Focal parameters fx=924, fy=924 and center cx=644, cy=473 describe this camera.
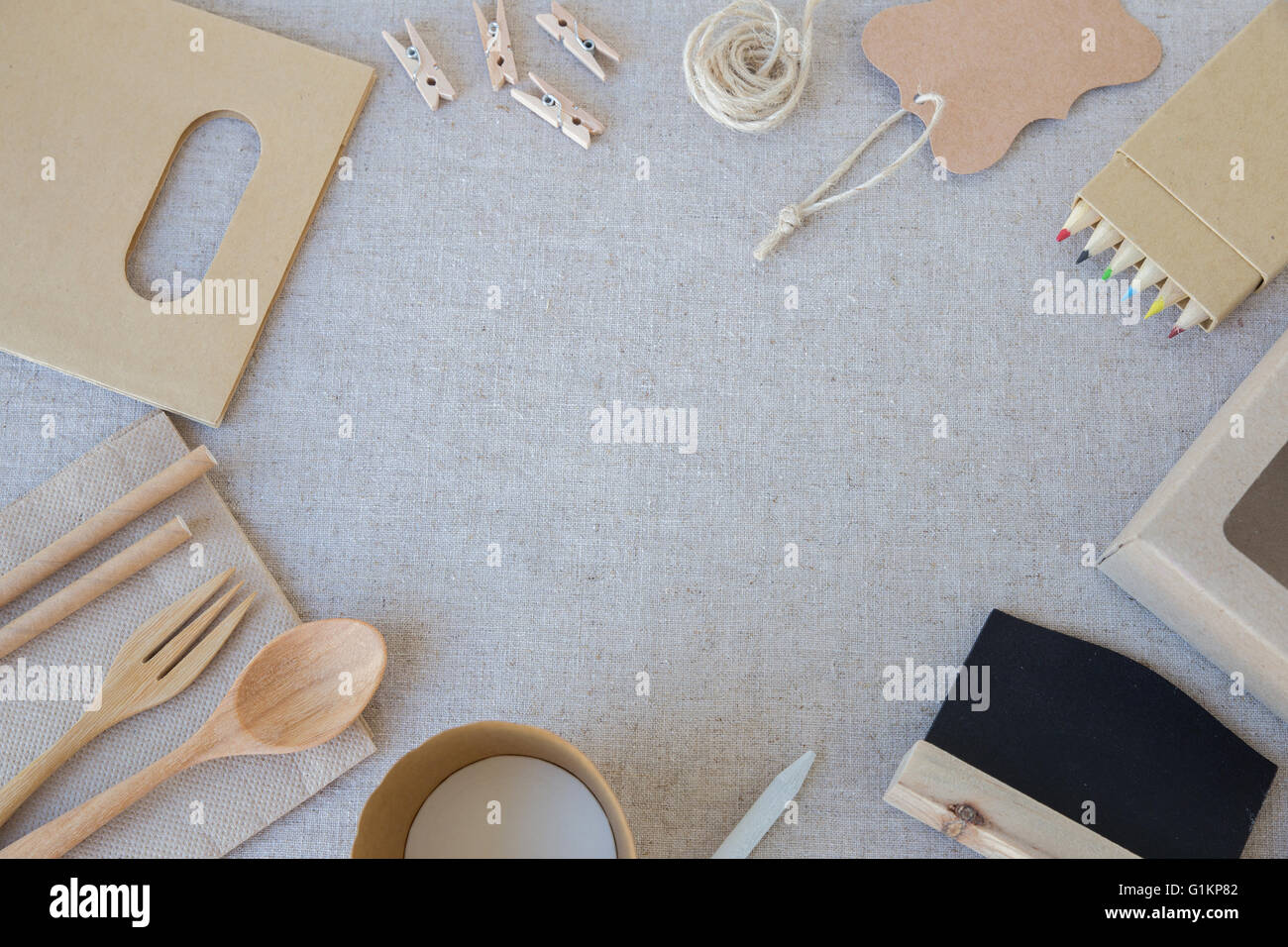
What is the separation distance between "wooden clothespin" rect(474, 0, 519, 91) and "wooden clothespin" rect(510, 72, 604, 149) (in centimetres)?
2

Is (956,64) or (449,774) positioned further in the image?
(956,64)

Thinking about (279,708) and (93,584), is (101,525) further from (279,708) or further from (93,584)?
(279,708)

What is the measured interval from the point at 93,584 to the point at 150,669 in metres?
0.08

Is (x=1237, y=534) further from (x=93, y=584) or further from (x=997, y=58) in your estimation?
(x=93, y=584)

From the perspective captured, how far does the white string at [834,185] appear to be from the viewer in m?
0.72

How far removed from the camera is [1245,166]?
2.19 feet

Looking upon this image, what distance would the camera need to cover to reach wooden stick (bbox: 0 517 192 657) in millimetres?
659

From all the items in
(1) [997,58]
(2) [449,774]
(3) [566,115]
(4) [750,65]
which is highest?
(1) [997,58]

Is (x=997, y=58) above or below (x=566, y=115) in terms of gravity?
above

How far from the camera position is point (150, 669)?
2.16ft

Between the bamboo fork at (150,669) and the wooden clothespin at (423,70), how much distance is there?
409 millimetres

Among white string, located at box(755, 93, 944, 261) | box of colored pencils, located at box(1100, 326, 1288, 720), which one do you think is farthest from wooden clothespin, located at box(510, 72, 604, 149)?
box of colored pencils, located at box(1100, 326, 1288, 720)

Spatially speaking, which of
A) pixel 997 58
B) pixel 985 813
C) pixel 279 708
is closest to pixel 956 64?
pixel 997 58
